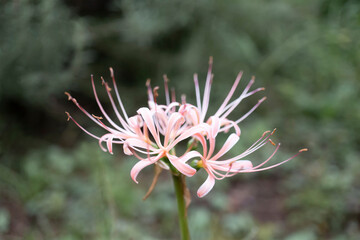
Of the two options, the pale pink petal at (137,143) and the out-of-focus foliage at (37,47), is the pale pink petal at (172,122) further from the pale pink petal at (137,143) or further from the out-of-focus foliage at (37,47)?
the out-of-focus foliage at (37,47)

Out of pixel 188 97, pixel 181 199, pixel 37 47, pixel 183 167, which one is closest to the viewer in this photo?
A: pixel 183 167

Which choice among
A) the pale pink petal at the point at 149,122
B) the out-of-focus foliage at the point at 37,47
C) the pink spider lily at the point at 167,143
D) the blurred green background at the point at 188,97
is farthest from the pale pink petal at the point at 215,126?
the out-of-focus foliage at the point at 37,47

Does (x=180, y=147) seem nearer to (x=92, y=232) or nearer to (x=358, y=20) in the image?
(x=92, y=232)

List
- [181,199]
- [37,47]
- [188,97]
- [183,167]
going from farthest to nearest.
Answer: [188,97] < [37,47] < [181,199] < [183,167]

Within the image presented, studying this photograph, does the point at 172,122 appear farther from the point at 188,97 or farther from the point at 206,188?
the point at 188,97

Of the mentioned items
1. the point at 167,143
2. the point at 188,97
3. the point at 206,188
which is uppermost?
the point at 188,97

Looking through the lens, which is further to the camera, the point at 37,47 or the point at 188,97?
the point at 188,97

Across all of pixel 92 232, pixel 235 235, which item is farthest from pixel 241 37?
pixel 92 232

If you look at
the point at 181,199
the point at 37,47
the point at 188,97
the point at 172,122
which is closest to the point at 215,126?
the point at 172,122

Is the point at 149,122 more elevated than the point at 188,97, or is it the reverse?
the point at 188,97
